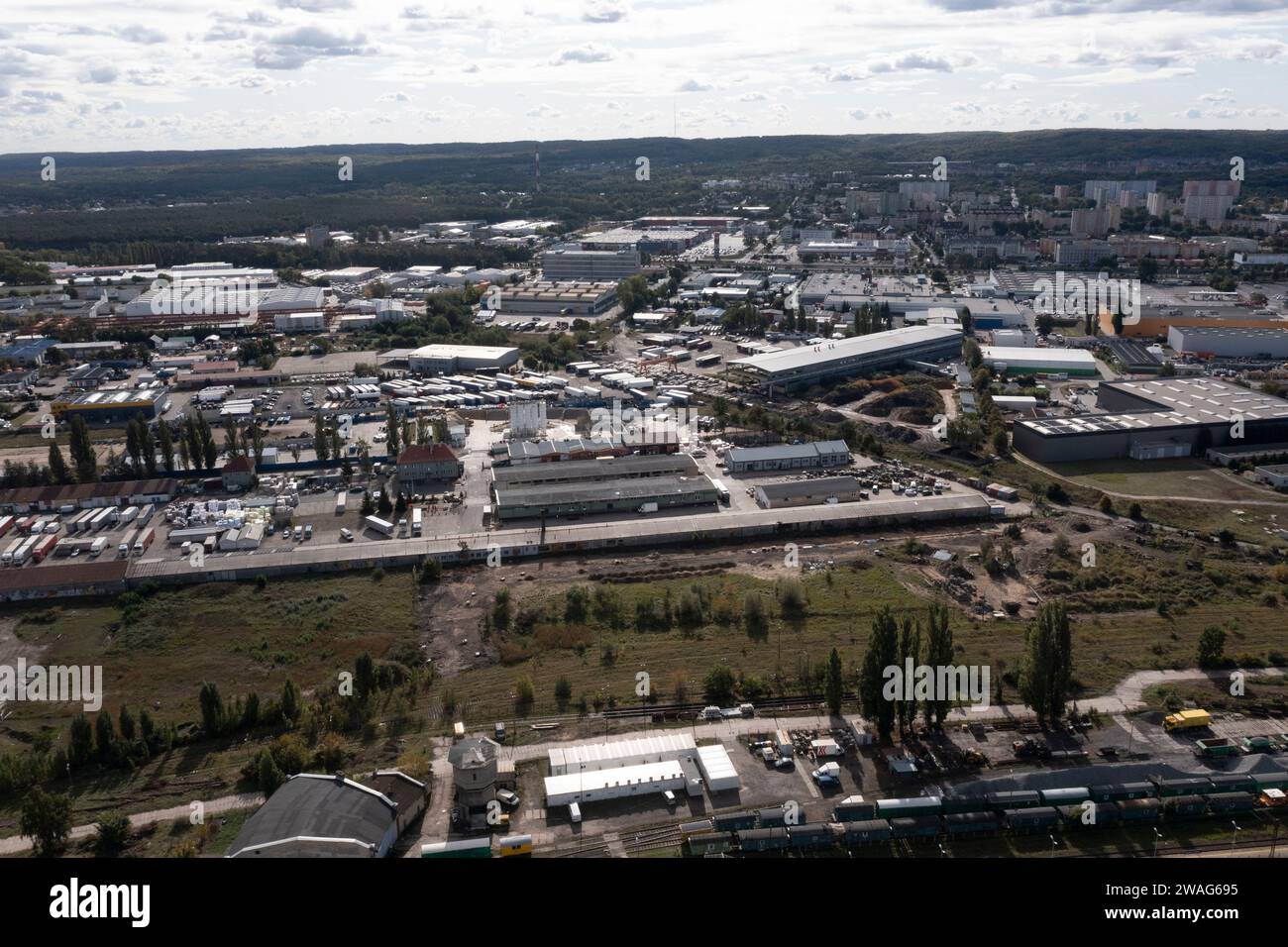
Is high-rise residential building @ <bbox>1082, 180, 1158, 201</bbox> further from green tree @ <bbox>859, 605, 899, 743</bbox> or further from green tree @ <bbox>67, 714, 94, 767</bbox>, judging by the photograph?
green tree @ <bbox>67, 714, 94, 767</bbox>

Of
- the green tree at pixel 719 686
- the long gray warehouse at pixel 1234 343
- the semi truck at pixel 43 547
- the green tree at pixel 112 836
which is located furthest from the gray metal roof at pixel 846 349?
the green tree at pixel 112 836

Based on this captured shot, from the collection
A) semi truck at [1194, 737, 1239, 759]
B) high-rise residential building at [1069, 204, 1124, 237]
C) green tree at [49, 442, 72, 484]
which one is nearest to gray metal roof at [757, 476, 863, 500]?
semi truck at [1194, 737, 1239, 759]

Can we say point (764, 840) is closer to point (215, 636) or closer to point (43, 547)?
point (215, 636)

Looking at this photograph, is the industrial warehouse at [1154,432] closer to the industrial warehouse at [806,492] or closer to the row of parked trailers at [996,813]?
the industrial warehouse at [806,492]

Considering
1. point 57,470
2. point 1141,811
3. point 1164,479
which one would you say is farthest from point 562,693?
point 1164,479

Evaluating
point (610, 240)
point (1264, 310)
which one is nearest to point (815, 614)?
point (1264, 310)
